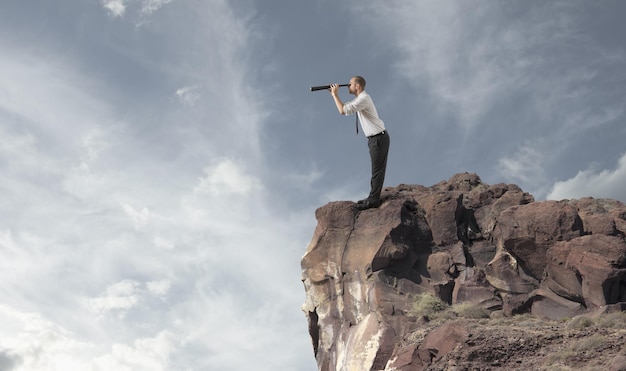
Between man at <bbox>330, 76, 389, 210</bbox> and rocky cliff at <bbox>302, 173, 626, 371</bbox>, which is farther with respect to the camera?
rocky cliff at <bbox>302, 173, 626, 371</bbox>

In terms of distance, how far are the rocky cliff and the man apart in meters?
5.23

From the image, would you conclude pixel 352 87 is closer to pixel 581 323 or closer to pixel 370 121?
pixel 370 121

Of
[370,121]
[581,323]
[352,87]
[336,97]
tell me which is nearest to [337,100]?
[336,97]

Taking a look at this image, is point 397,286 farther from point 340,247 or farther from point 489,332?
point 489,332

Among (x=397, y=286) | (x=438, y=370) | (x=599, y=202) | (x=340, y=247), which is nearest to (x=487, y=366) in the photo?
(x=438, y=370)

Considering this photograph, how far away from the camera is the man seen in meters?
16.5

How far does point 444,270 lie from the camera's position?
2514cm

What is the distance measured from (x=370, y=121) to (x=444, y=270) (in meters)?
9.81

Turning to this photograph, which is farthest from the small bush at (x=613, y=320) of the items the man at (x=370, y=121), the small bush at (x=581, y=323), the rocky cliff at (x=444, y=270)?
the man at (x=370, y=121)

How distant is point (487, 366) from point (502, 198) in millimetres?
12322

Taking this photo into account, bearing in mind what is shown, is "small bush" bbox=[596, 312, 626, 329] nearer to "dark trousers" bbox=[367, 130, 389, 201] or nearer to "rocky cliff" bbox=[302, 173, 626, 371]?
"rocky cliff" bbox=[302, 173, 626, 371]

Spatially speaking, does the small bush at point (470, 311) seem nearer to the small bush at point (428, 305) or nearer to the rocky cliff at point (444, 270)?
the rocky cliff at point (444, 270)

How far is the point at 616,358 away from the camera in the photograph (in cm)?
1395

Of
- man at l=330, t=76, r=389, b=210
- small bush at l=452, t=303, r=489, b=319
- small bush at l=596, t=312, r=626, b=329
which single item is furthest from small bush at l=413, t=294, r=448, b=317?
man at l=330, t=76, r=389, b=210
